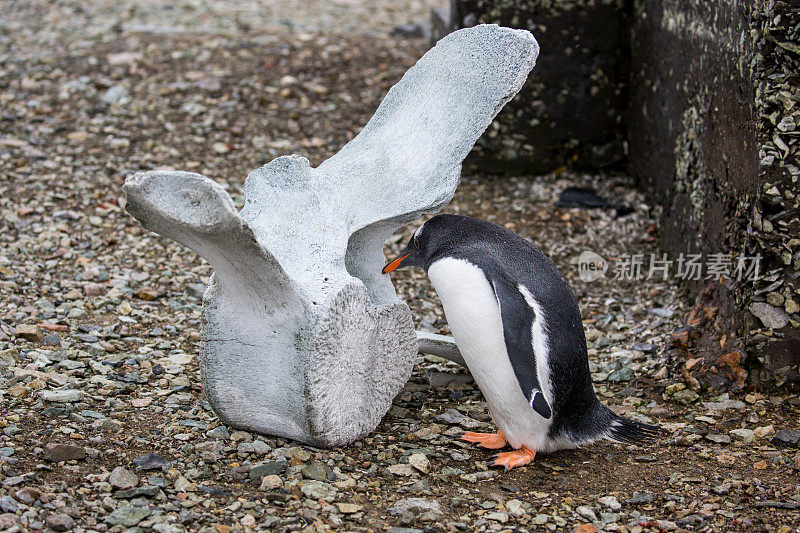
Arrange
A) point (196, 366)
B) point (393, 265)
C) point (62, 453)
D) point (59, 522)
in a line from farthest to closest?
point (196, 366)
point (393, 265)
point (62, 453)
point (59, 522)

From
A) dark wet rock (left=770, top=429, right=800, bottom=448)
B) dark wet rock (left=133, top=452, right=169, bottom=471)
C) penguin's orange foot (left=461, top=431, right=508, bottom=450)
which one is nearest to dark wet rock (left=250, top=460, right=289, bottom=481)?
dark wet rock (left=133, top=452, right=169, bottom=471)

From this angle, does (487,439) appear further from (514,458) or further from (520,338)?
(520,338)

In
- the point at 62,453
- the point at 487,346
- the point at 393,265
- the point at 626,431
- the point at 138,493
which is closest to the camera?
the point at 138,493

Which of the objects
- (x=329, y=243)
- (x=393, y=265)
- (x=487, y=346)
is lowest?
(x=487, y=346)

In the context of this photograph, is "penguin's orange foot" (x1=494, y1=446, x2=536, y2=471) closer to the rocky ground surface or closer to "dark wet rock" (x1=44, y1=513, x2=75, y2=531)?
the rocky ground surface

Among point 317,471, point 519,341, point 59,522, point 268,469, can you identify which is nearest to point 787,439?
point 519,341

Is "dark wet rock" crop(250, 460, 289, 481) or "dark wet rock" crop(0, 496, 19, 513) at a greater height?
"dark wet rock" crop(0, 496, 19, 513)

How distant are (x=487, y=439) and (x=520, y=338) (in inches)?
18.7

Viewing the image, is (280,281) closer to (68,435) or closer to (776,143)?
(68,435)

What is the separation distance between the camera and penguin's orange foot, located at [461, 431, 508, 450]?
3.25 m

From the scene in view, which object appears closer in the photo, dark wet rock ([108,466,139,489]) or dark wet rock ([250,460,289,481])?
dark wet rock ([108,466,139,489])

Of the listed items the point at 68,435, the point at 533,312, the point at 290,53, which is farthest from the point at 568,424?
the point at 290,53

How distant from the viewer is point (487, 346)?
10.1 ft

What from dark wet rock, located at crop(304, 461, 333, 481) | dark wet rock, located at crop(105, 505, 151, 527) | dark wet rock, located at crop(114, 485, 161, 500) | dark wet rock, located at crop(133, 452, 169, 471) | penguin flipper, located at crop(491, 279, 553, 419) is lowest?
dark wet rock, located at crop(304, 461, 333, 481)
